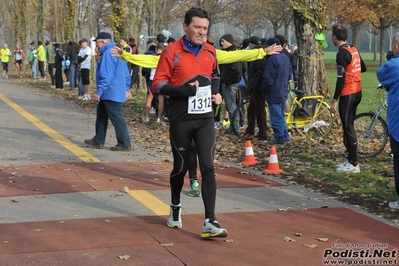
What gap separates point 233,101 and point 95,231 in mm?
8415

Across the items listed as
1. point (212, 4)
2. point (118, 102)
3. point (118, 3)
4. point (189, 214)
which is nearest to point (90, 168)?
point (118, 102)

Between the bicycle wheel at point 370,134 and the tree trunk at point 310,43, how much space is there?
271 centimetres

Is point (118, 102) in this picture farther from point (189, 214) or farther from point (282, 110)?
point (189, 214)

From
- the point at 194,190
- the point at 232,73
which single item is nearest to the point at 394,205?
the point at 194,190

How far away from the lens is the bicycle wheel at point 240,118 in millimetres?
15258

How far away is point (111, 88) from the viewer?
13.1 meters

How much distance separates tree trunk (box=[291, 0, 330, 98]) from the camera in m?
15.2

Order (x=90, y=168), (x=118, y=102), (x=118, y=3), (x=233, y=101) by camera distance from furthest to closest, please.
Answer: (x=118, y=3)
(x=233, y=101)
(x=118, y=102)
(x=90, y=168)

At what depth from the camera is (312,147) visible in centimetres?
1354

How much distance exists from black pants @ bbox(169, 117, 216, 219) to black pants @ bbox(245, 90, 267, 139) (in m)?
7.32

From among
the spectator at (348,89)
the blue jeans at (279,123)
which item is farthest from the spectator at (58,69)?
the spectator at (348,89)

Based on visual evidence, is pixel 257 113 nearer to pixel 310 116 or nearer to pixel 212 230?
pixel 310 116

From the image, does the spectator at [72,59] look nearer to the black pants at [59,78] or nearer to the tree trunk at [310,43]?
the black pants at [59,78]

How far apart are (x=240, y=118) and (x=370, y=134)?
4189mm
